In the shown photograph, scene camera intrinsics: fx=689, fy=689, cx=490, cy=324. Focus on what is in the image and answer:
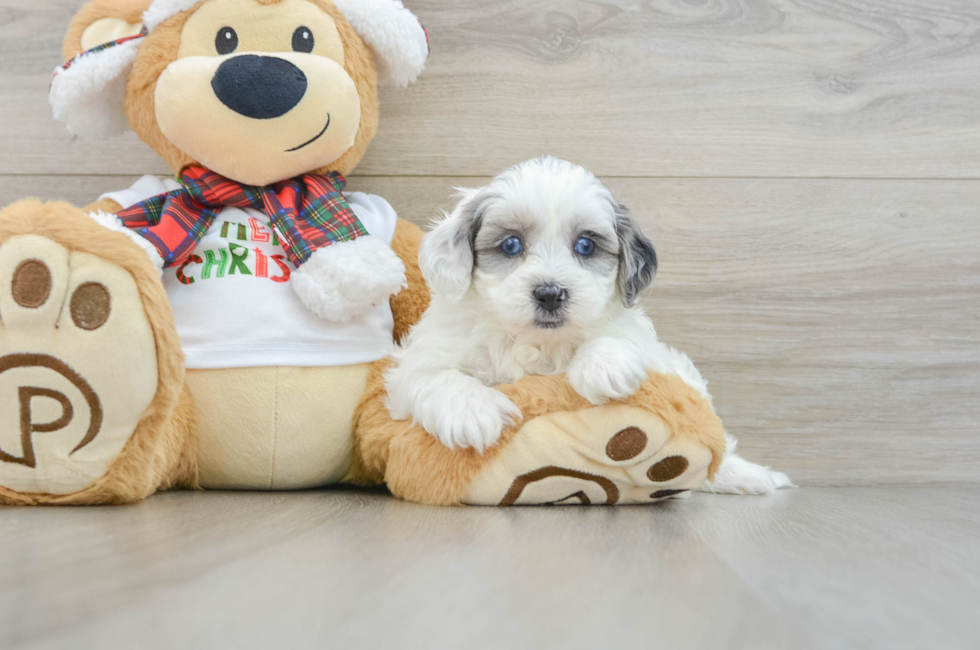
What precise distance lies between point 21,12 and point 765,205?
1.90m

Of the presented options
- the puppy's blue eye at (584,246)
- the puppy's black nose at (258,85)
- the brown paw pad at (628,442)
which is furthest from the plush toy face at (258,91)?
the brown paw pad at (628,442)

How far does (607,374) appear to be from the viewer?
1070 millimetres

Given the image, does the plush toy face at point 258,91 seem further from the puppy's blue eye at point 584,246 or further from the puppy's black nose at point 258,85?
the puppy's blue eye at point 584,246

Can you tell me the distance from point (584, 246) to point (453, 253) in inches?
9.1

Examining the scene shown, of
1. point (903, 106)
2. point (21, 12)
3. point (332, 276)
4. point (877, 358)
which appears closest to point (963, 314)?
point (877, 358)

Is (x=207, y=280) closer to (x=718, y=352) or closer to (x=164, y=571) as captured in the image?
(x=164, y=571)

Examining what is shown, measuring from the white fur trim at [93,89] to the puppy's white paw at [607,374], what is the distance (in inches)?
41.3

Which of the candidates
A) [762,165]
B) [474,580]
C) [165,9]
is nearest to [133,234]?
[165,9]

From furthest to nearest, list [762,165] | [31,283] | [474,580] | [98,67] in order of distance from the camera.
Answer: [762,165] → [98,67] → [31,283] → [474,580]

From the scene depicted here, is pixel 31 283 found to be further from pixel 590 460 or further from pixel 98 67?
pixel 590 460

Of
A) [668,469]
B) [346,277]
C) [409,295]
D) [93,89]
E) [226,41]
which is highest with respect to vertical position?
[226,41]

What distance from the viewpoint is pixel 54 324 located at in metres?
0.99

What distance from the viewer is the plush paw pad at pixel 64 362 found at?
982 millimetres

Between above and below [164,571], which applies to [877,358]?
below
